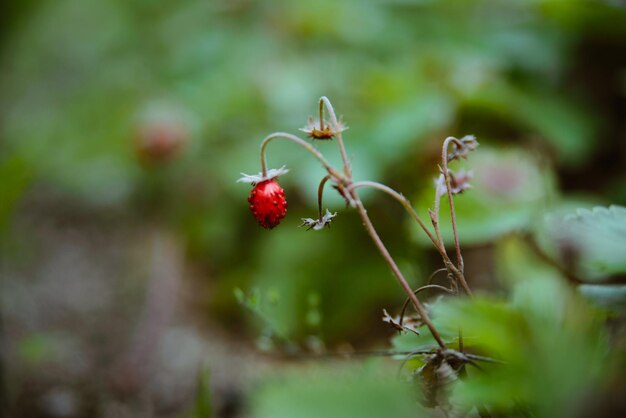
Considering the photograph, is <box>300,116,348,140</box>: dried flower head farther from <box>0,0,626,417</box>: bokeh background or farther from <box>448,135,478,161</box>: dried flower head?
<box>0,0,626,417</box>: bokeh background

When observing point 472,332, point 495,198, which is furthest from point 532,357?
Result: point 495,198

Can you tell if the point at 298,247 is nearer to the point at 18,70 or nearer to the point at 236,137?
the point at 236,137

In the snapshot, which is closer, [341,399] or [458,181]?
[341,399]

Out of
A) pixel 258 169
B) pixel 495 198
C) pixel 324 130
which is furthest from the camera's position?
pixel 258 169

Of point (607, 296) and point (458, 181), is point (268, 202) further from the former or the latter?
point (607, 296)

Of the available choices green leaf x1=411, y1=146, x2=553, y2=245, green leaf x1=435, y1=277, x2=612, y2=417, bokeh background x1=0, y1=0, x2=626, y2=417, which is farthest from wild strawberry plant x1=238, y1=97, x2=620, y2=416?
bokeh background x1=0, y1=0, x2=626, y2=417

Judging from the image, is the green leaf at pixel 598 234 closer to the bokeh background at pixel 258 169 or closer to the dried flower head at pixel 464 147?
the dried flower head at pixel 464 147
